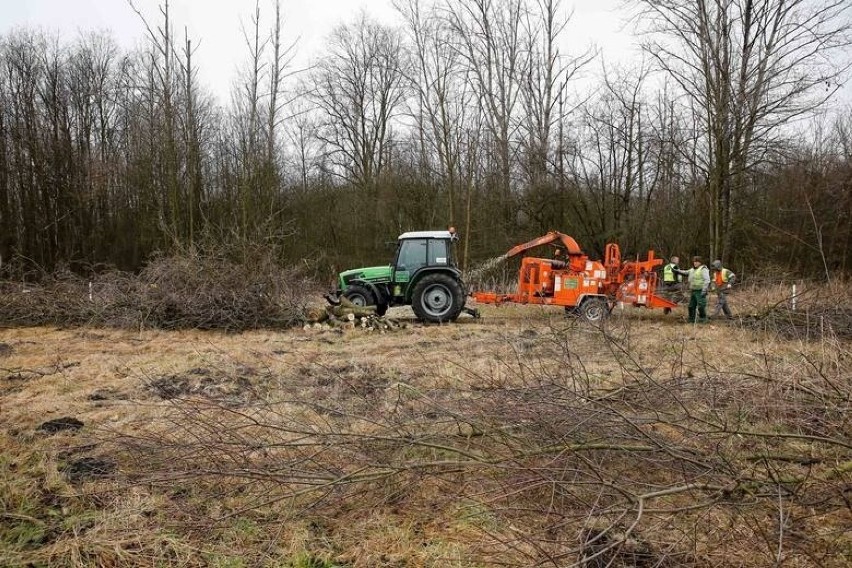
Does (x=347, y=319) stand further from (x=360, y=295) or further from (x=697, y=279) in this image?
(x=697, y=279)

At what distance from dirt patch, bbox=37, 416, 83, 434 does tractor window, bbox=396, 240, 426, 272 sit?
25.5 feet

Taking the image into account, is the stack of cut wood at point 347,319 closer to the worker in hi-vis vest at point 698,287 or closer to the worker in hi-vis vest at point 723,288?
the worker in hi-vis vest at point 698,287

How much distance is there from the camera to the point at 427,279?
11.4 m

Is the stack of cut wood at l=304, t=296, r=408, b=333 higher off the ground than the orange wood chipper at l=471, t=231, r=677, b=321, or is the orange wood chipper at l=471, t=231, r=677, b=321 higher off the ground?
the orange wood chipper at l=471, t=231, r=677, b=321

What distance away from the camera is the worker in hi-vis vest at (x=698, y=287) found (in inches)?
424

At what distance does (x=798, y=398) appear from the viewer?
9.51ft

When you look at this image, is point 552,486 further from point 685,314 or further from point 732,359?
point 685,314

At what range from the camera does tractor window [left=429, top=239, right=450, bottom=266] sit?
1155cm

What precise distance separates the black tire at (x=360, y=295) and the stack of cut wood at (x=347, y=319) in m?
1.03

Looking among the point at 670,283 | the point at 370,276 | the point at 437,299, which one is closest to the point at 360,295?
the point at 370,276

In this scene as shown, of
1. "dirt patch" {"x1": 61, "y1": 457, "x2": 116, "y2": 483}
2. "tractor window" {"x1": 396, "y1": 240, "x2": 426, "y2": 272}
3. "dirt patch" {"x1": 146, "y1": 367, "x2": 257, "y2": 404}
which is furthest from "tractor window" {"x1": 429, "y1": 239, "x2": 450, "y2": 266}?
"dirt patch" {"x1": 61, "y1": 457, "x2": 116, "y2": 483}

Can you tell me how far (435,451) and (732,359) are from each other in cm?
480

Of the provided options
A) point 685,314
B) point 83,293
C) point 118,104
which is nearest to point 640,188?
point 685,314

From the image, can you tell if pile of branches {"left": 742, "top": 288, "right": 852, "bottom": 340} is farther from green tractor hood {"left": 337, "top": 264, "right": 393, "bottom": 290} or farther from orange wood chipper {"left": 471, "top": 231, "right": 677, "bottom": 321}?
green tractor hood {"left": 337, "top": 264, "right": 393, "bottom": 290}
